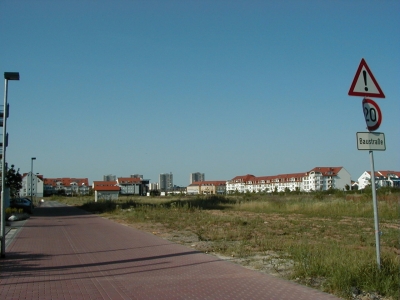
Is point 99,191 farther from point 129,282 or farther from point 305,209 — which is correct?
point 129,282

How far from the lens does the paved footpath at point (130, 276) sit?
24.1 ft

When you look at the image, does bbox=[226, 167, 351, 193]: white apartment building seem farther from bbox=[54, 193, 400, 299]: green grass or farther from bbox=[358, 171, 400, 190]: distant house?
bbox=[54, 193, 400, 299]: green grass

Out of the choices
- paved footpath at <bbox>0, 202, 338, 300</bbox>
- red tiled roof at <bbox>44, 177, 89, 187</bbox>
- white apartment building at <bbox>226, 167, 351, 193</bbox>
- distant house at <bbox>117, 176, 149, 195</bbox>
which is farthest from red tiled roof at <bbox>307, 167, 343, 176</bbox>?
paved footpath at <bbox>0, 202, 338, 300</bbox>

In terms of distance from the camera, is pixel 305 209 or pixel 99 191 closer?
pixel 305 209

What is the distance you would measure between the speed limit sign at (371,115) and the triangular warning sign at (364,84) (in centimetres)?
17

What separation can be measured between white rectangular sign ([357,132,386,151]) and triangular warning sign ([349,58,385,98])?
78 centimetres

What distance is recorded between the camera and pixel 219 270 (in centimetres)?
950

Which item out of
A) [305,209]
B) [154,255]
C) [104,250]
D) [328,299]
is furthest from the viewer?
[305,209]

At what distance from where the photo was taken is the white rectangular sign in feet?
25.6

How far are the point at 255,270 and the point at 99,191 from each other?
187 ft

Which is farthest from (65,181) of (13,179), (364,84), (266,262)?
(364,84)

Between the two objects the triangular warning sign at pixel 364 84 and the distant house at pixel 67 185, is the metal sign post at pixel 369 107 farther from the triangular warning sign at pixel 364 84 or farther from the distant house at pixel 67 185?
the distant house at pixel 67 185

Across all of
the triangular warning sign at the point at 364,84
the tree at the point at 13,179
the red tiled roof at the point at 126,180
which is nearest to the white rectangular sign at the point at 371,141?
the triangular warning sign at the point at 364,84

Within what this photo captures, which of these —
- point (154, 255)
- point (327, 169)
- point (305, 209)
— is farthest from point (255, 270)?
point (327, 169)
